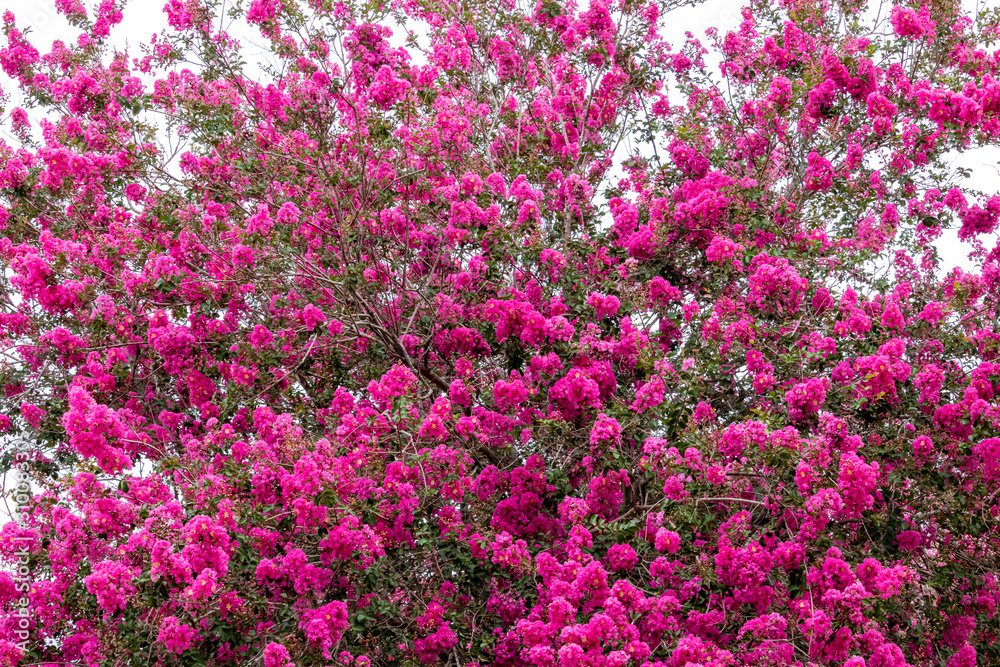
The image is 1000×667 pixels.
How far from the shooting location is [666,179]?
6.90m

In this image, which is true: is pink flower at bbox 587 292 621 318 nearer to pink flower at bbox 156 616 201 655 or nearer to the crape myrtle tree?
the crape myrtle tree

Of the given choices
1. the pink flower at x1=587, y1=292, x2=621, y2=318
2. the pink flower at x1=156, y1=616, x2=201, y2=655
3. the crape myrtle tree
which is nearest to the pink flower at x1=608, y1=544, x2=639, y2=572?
the crape myrtle tree

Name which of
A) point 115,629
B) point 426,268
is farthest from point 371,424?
point 426,268

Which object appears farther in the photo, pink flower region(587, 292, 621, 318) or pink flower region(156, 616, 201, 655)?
pink flower region(587, 292, 621, 318)

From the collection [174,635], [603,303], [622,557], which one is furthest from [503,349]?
[174,635]

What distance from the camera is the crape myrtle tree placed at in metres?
4.34

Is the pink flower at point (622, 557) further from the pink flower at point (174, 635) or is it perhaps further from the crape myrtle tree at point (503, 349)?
the pink flower at point (174, 635)

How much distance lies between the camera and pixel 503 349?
5652mm

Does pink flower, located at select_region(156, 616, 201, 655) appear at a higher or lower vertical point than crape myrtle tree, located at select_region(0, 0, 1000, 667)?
lower

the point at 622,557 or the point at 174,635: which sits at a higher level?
the point at 622,557

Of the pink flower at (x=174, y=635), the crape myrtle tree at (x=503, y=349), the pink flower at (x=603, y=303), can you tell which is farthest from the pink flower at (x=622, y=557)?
the pink flower at (x=174, y=635)

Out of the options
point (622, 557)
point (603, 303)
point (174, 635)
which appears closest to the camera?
point (174, 635)

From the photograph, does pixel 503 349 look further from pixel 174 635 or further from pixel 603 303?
pixel 174 635

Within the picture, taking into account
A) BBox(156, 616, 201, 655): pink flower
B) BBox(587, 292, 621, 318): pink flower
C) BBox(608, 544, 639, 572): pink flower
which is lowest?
BBox(156, 616, 201, 655): pink flower
